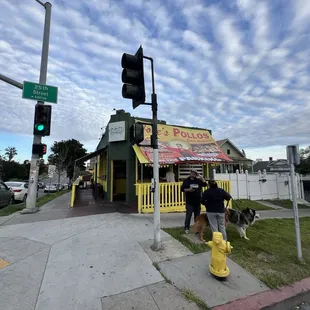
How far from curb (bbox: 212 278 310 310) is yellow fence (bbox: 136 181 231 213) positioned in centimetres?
526

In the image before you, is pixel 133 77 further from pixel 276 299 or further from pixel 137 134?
pixel 276 299

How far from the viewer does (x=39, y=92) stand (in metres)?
7.93

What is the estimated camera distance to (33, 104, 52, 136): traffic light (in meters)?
7.87

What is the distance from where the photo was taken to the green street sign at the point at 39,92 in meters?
7.71

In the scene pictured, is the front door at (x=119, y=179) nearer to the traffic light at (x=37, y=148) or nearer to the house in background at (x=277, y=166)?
the traffic light at (x=37, y=148)

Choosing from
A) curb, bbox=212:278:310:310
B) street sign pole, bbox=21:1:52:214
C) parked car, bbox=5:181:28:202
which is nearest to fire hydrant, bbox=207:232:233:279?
curb, bbox=212:278:310:310

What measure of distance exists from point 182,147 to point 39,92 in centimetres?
680

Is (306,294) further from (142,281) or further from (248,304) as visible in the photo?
(142,281)

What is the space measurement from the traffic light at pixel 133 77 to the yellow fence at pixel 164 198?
4395 millimetres

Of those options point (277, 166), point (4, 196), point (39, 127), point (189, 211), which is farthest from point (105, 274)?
point (277, 166)

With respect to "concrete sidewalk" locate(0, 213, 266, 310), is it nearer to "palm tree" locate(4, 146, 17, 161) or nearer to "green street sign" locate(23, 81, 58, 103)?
"green street sign" locate(23, 81, 58, 103)

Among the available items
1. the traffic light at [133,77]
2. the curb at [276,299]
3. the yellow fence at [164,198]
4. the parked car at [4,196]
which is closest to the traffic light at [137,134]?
the traffic light at [133,77]

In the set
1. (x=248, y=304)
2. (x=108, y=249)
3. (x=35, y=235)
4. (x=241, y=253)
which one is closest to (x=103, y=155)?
(x=35, y=235)

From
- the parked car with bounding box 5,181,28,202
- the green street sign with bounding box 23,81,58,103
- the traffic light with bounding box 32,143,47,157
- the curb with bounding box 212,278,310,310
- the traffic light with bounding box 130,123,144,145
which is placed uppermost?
the green street sign with bounding box 23,81,58,103
